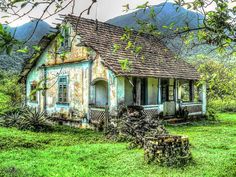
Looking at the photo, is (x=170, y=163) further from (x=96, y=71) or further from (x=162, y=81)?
(x=162, y=81)

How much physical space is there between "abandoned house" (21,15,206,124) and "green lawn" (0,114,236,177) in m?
4.21

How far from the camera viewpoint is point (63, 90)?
19031mm

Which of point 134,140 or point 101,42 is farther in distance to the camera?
point 101,42

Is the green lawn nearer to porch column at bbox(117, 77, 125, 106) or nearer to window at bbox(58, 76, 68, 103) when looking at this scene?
porch column at bbox(117, 77, 125, 106)

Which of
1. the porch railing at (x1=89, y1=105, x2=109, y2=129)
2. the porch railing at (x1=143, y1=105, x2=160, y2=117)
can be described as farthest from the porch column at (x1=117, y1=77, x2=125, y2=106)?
the porch railing at (x1=143, y1=105, x2=160, y2=117)

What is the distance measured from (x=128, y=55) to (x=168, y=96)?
4.91 metres

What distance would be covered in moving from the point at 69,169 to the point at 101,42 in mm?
10778

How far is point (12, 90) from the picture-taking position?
24.4 meters

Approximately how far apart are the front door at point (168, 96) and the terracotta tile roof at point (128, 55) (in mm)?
1118

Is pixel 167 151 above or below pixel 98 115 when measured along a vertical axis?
below

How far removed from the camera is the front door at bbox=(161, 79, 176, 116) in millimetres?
19266

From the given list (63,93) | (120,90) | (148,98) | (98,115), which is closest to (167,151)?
(120,90)

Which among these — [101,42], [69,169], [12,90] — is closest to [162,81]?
[101,42]

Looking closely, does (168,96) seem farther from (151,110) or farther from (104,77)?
(104,77)
